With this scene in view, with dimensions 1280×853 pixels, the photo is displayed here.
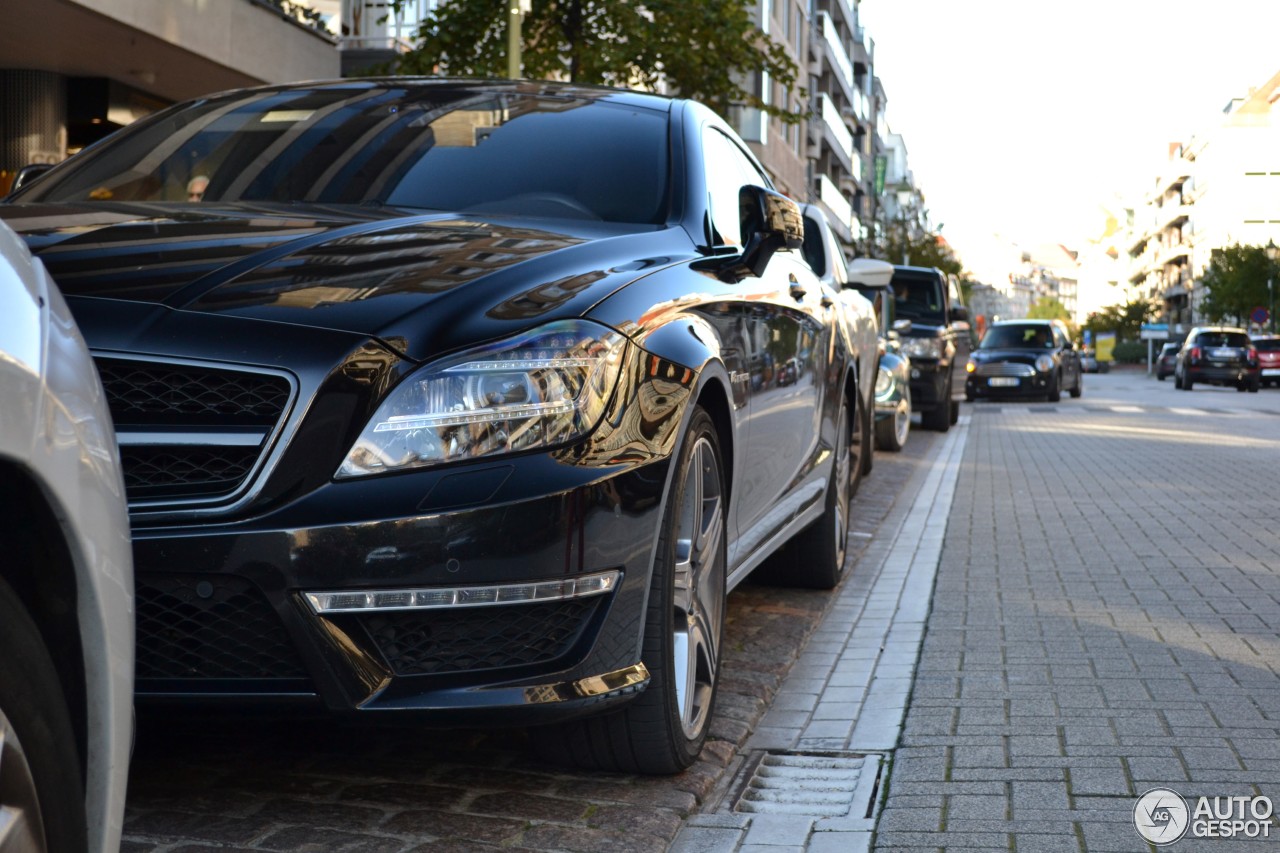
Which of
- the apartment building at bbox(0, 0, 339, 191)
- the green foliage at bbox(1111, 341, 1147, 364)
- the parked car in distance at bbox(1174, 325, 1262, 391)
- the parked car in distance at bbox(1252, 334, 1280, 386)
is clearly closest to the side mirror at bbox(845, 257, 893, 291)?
the apartment building at bbox(0, 0, 339, 191)

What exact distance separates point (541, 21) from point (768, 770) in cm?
1397

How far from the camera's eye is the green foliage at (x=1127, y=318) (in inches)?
5221

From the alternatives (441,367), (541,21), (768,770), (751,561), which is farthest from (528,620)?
(541,21)

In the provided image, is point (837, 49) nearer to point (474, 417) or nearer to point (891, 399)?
A: point (891, 399)

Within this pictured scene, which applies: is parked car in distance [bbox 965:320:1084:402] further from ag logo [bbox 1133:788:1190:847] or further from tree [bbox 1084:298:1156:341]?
tree [bbox 1084:298:1156:341]

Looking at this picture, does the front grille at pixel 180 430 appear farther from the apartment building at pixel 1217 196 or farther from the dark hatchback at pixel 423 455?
the apartment building at pixel 1217 196

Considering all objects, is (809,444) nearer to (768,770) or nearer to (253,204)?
(768,770)

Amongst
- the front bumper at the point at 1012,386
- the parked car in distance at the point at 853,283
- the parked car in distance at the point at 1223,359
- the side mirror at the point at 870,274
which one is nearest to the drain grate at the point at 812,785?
the parked car in distance at the point at 853,283

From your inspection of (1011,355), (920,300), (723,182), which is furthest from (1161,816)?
(1011,355)

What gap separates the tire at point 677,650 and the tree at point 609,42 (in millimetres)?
12520

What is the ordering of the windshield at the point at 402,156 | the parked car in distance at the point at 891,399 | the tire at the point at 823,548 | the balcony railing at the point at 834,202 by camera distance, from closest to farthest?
A: the windshield at the point at 402,156 → the tire at the point at 823,548 → the parked car in distance at the point at 891,399 → the balcony railing at the point at 834,202

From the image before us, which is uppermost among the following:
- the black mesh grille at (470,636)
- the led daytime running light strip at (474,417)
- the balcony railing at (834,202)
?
the balcony railing at (834,202)

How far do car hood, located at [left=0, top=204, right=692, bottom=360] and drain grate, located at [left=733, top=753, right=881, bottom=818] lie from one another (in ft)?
3.99

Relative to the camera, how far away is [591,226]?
13.8 feet
